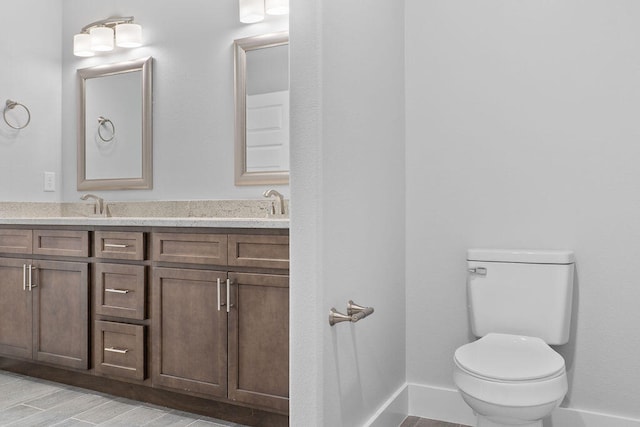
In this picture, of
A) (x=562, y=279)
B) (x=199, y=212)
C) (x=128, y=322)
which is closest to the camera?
(x=562, y=279)

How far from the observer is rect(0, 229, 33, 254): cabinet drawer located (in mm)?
2646

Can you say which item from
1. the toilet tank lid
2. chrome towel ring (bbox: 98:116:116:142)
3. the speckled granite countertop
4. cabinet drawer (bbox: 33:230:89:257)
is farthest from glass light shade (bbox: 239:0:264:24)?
the toilet tank lid

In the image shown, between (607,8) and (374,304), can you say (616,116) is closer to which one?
(607,8)

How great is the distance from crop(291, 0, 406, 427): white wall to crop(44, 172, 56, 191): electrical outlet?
2419mm

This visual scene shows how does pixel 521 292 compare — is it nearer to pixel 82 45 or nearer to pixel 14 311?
pixel 14 311

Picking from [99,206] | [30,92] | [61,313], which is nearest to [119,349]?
[61,313]

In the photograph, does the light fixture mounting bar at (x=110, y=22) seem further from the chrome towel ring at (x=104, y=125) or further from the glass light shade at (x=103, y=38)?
the chrome towel ring at (x=104, y=125)

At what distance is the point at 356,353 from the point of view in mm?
1778

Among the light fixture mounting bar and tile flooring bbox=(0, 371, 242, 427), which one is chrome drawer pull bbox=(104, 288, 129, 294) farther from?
the light fixture mounting bar

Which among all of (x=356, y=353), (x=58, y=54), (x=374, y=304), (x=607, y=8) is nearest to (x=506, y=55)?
(x=607, y=8)

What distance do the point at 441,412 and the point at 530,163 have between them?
1134 millimetres

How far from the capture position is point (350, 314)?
1.65 meters

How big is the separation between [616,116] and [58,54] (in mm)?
3320

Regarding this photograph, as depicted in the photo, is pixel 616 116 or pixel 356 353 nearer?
pixel 356 353
